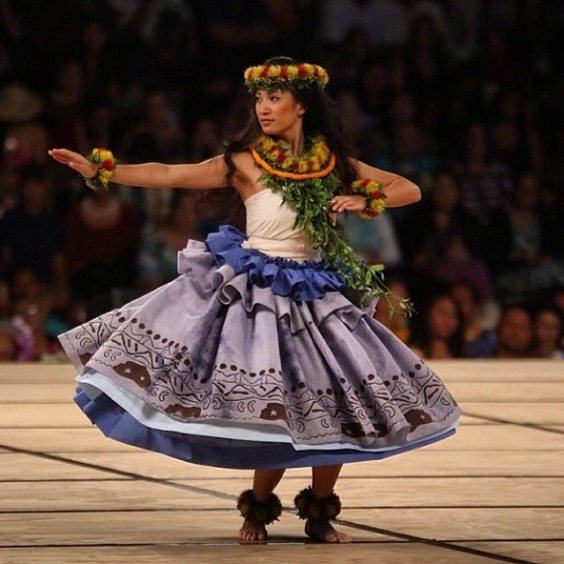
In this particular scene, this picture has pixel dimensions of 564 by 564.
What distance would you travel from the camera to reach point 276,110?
8.48ft

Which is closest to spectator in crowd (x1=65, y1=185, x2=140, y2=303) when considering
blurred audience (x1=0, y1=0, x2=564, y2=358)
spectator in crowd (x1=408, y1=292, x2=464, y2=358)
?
blurred audience (x1=0, y1=0, x2=564, y2=358)

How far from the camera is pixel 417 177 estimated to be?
5703 mm

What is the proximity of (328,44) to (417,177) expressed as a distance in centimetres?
66

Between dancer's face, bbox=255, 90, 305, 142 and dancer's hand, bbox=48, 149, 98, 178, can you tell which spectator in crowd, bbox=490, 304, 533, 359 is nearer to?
dancer's face, bbox=255, 90, 305, 142

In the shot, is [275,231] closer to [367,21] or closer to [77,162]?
[77,162]

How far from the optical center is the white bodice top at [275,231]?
2.57 meters

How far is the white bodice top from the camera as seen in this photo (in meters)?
2.57

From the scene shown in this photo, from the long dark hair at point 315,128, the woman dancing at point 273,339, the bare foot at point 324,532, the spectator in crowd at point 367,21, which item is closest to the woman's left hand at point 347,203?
the woman dancing at point 273,339

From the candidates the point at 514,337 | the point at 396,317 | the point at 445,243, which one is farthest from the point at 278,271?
the point at 445,243

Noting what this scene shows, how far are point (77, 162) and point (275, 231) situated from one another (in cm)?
36

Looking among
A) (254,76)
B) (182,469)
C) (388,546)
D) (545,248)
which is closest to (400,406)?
(388,546)

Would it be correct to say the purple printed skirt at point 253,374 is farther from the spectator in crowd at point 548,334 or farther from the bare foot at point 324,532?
the spectator in crowd at point 548,334

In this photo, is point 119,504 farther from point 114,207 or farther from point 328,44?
point 328,44

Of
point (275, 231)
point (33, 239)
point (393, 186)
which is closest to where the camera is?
point (275, 231)
